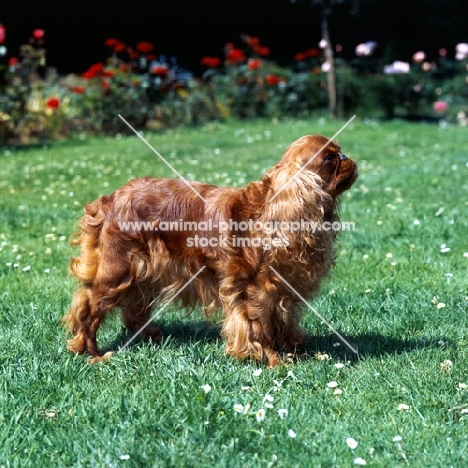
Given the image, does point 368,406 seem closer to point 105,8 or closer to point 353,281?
point 353,281

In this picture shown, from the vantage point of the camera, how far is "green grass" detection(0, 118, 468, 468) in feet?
9.56

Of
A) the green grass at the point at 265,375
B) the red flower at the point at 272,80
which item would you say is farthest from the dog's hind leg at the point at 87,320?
the red flower at the point at 272,80

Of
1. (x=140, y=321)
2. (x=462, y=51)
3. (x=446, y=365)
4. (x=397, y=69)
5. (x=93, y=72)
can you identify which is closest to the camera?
(x=446, y=365)

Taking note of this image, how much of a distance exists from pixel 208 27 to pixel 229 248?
19019 mm

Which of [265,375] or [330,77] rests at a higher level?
[265,375]

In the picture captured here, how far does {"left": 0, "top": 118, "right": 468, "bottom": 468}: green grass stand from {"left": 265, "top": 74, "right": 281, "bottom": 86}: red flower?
31.8 feet

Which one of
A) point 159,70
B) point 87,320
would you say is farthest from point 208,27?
point 87,320

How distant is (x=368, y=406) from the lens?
329 cm

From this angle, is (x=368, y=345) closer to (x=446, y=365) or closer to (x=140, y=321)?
(x=446, y=365)

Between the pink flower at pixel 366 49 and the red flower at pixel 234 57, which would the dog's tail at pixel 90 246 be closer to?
the red flower at pixel 234 57

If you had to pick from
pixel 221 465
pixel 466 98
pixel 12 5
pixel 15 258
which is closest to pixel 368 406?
pixel 221 465

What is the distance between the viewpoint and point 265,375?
369cm

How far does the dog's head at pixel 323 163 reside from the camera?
3.76 metres

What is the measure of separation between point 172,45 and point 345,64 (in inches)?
230
